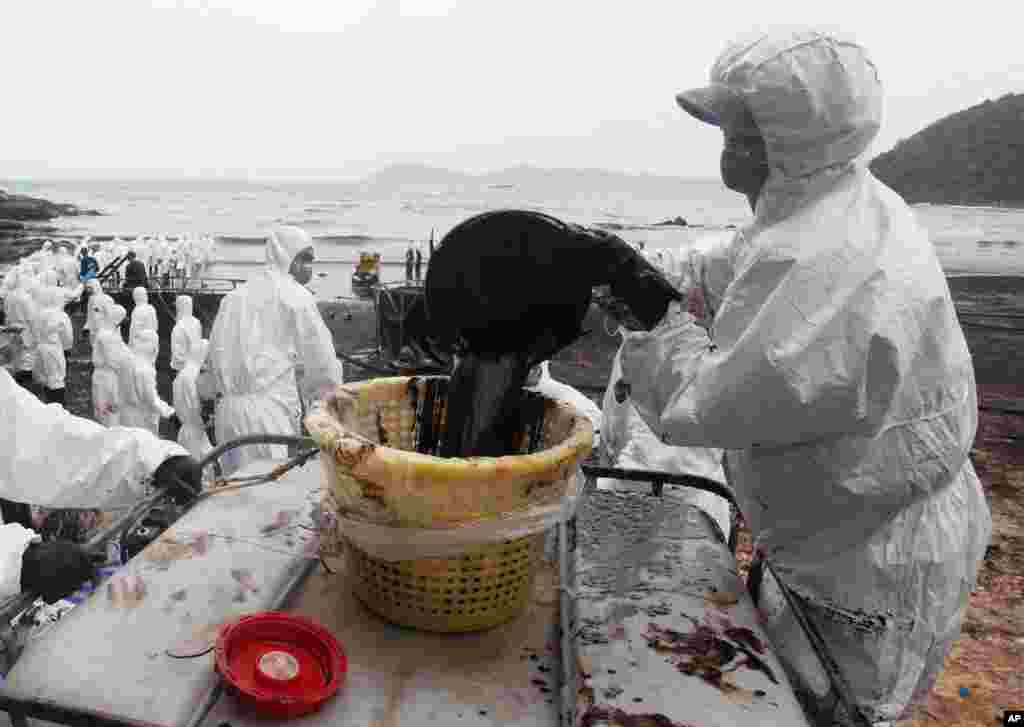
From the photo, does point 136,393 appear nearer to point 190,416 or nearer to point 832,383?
point 190,416

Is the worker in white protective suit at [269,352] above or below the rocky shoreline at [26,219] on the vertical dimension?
above

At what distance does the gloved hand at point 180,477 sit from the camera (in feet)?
7.32

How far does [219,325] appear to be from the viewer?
509 centimetres

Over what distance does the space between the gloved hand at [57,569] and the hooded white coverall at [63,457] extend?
63 cm

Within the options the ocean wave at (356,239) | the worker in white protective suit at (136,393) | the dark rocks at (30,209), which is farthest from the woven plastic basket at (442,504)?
the dark rocks at (30,209)

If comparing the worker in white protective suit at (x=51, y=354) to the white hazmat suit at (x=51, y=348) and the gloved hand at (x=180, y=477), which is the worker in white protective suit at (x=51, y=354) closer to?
the white hazmat suit at (x=51, y=348)

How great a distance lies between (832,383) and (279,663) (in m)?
1.21

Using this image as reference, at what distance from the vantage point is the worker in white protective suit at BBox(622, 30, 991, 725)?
58.4 inches

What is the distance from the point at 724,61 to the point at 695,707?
1.40 metres

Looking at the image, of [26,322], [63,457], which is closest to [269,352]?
[63,457]

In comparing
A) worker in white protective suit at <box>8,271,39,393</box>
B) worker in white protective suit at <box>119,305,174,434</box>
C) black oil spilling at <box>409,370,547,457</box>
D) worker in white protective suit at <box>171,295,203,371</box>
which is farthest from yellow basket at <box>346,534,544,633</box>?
worker in white protective suit at <box>8,271,39,393</box>

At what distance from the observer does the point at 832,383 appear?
57.4 inches

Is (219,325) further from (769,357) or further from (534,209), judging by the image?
(769,357)

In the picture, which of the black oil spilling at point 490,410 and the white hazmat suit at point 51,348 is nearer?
the black oil spilling at point 490,410
